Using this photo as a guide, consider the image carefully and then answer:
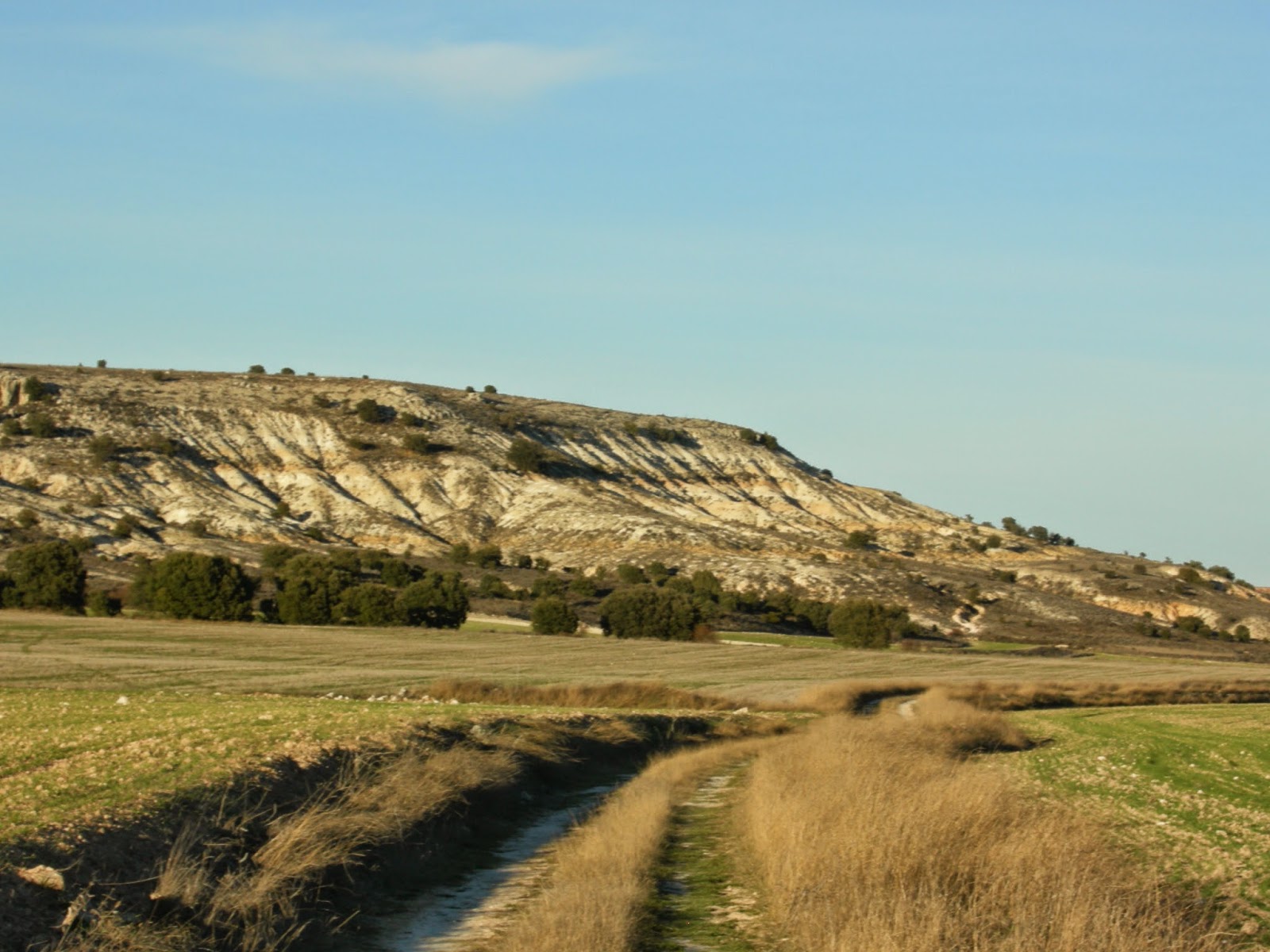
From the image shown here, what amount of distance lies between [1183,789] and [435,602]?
59986 millimetres

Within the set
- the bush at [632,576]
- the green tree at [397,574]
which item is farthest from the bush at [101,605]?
the bush at [632,576]

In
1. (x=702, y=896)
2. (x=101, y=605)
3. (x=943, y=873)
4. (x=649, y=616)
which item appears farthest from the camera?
(x=649, y=616)

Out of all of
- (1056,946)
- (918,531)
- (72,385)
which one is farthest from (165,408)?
(1056,946)

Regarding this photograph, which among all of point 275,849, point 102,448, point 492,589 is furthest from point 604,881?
point 102,448

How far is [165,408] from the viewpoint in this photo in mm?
116688

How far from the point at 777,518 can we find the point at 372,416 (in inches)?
1567

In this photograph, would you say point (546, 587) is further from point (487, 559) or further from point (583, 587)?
point (487, 559)

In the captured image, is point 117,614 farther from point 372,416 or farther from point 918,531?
point 918,531

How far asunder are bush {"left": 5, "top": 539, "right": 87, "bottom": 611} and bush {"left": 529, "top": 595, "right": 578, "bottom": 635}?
83.4 ft

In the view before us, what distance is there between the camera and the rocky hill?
98125 millimetres

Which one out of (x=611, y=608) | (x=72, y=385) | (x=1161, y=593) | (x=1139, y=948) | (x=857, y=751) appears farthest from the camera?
(x=72, y=385)

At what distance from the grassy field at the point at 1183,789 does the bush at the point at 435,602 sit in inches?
1780

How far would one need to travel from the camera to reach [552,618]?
77.9m

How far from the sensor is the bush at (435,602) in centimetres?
7738
